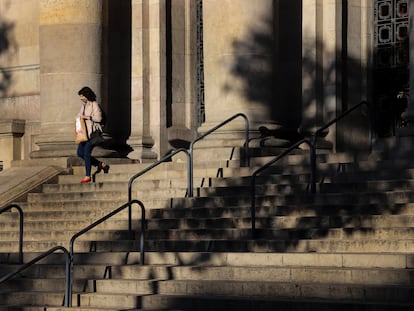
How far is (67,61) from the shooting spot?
913 inches

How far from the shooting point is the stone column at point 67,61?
2311 centimetres

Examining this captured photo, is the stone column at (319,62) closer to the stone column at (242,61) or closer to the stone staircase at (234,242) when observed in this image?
the stone column at (242,61)

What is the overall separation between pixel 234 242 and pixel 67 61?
800 centimetres

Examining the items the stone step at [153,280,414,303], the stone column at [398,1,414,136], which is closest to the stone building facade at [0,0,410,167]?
the stone column at [398,1,414,136]

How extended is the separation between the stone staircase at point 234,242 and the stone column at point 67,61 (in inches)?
92.4

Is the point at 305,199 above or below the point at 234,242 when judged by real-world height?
above

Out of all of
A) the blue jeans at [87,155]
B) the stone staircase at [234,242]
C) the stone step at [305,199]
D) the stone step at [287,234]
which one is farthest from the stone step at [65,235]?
the blue jeans at [87,155]

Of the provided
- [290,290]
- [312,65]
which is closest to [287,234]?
[290,290]

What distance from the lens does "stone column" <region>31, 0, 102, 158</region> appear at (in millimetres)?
23109

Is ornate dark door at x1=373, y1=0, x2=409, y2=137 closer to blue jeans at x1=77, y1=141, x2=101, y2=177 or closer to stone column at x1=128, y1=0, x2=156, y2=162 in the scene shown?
stone column at x1=128, y1=0, x2=156, y2=162

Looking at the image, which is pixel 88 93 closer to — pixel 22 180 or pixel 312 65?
pixel 22 180

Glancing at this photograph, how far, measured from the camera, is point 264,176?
19.1 meters

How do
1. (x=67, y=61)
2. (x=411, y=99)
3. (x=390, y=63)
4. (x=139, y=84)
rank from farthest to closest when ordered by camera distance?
(x=139, y=84) → (x=67, y=61) → (x=390, y=63) → (x=411, y=99)

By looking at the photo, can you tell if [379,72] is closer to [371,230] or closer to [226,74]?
[226,74]
